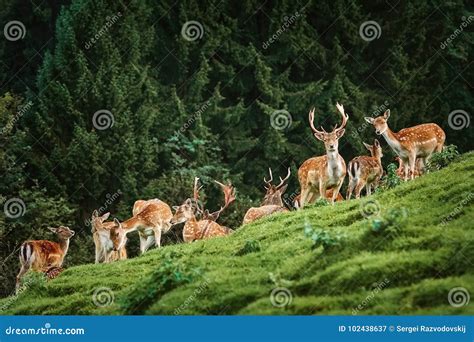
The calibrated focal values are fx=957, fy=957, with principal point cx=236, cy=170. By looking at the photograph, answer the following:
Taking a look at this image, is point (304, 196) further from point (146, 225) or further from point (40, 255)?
point (40, 255)

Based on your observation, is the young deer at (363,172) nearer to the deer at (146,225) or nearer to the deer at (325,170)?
the deer at (325,170)

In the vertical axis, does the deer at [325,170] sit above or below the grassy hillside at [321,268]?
above

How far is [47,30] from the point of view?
26.0m

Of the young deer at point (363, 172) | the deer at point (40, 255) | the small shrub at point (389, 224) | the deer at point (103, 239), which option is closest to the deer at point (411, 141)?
the young deer at point (363, 172)

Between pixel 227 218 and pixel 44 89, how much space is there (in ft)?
15.9

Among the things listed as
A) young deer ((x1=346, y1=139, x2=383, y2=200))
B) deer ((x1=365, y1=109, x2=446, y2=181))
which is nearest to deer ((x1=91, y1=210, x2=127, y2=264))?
young deer ((x1=346, y1=139, x2=383, y2=200))

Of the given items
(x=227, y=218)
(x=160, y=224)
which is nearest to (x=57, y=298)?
(x=160, y=224)

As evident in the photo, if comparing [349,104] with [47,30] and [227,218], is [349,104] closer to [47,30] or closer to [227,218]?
[227,218]

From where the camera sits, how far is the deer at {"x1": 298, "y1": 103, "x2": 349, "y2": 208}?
1365 centimetres

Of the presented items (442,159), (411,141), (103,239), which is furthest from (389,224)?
(103,239)

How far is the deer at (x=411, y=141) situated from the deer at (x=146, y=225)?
11.9ft

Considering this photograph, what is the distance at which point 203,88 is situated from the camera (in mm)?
24859

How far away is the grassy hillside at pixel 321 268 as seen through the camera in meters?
8.95

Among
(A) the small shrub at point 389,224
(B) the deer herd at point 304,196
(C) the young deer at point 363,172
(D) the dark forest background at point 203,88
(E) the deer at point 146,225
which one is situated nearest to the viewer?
(A) the small shrub at point 389,224
